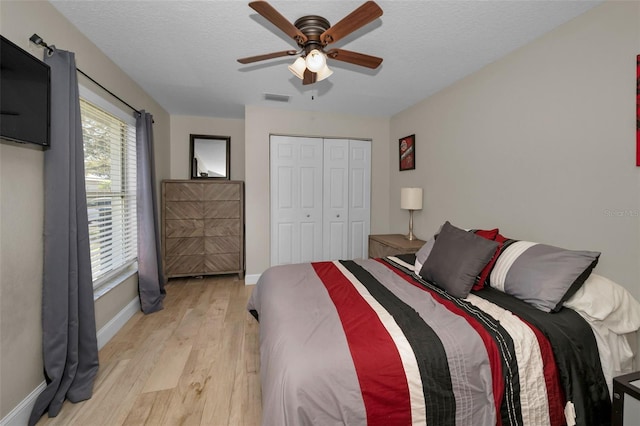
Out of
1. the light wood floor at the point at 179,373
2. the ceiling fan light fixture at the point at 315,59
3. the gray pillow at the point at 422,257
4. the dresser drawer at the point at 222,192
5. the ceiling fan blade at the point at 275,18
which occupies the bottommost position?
the light wood floor at the point at 179,373

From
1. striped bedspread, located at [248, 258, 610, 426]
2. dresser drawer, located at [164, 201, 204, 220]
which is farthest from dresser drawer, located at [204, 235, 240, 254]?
striped bedspread, located at [248, 258, 610, 426]

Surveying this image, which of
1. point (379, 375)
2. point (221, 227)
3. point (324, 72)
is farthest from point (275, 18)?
point (221, 227)

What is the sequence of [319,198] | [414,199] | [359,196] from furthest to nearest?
[359,196], [319,198], [414,199]

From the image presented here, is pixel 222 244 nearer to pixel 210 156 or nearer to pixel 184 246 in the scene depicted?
pixel 184 246

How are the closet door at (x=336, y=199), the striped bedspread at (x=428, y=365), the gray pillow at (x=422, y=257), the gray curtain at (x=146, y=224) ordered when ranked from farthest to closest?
the closet door at (x=336, y=199) → the gray curtain at (x=146, y=224) → the gray pillow at (x=422, y=257) → the striped bedspread at (x=428, y=365)

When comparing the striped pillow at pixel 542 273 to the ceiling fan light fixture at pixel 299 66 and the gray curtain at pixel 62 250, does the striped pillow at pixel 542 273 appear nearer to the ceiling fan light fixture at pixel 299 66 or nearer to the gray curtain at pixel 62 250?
the ceiling fan light fixture at pixel 299 66

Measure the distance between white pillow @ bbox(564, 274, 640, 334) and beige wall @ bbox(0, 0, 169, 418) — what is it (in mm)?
3037

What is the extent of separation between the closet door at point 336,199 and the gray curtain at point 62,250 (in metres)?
2.90

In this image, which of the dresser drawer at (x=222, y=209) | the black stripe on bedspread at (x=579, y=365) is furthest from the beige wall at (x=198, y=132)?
the black stripe on bedspread at (x=579, y=365)

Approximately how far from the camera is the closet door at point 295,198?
13.2 feet

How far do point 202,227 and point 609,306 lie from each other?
408 centimetres

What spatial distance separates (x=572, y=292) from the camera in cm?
154

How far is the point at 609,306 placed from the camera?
149 centimetres

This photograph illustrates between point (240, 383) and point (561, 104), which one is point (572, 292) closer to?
point (561, 104)
